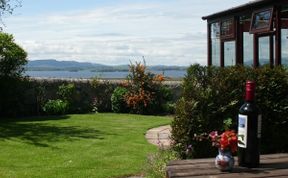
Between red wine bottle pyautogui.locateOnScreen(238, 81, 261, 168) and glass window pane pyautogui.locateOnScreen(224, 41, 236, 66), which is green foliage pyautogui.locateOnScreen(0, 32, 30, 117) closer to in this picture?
glass window pane pyautogui.locateOnScreen(224, 41, 236, 66)

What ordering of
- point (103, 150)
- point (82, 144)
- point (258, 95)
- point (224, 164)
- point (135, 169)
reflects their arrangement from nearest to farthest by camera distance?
1. point (224, 164)
2. point (258, 95)
3. point (135, 169)
4. point (103, 150)
5. point (82, 144)

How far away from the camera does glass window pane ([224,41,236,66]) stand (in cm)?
1109

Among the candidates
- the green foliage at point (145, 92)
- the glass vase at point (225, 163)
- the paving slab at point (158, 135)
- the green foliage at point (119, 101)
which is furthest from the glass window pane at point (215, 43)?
the glass vase at point (225, 163)

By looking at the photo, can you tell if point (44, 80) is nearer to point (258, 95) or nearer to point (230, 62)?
point (230, 62)

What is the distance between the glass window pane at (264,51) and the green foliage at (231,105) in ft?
11.2

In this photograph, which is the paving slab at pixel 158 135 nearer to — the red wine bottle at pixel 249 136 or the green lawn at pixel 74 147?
the green lawn at pixel 74 147

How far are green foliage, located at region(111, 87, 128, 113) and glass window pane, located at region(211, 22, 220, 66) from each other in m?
7.31

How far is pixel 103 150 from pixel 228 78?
443cm

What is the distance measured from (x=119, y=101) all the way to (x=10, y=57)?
4.34 metres

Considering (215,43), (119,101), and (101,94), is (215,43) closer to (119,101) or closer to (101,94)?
(119,101)

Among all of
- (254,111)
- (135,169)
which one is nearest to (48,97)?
(135,169)

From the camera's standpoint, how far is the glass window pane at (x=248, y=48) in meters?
10.3

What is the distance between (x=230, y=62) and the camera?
1127 centimetres

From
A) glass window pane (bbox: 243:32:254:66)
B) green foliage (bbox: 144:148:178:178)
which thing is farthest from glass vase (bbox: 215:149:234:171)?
glass window pane (bbox: 243:32:254:66)
